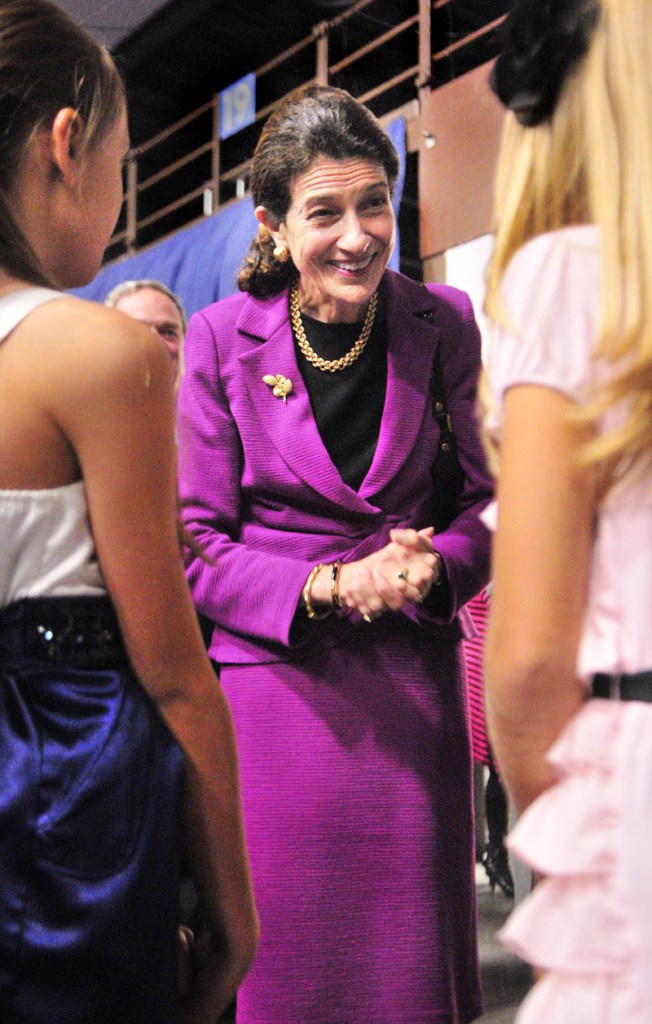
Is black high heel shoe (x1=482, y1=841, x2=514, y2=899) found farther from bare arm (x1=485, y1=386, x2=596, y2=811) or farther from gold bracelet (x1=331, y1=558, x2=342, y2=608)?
bare arm (x1=485, y1=386, x2=596, y2=811)

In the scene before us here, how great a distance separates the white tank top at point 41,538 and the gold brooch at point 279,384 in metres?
0.88

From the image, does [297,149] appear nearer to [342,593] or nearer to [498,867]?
[342,593]

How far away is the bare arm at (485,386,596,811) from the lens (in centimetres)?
91

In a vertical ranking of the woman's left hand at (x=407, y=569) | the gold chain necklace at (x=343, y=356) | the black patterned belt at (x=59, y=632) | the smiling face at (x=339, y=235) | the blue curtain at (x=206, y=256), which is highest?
the blue curtain at (x=206, y=256)

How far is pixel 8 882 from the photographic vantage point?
0.97m

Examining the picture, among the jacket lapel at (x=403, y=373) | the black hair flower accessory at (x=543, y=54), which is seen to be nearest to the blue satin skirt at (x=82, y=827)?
the black hair flower accessory at (x=543, y=54)

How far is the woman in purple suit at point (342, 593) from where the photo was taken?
1.74 m

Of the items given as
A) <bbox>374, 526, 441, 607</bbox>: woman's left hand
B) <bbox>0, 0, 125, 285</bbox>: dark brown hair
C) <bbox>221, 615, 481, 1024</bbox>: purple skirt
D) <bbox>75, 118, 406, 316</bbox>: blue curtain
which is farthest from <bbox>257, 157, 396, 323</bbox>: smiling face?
<bbox>75, 118, 406, 316</bbox>: blue curtain

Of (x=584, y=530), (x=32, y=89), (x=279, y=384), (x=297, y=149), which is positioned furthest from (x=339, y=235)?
(x=584, y=530)

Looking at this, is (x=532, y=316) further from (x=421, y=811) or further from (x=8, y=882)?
(x=421, y=811)

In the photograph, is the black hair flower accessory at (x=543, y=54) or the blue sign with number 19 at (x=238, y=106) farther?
the blue sign with number 19 at (x=238, y=106)

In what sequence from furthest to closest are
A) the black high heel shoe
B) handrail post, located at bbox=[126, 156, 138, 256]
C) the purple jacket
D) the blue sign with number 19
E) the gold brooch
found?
handrail post, located at bbox=[126, 156, 138, 256]
the blue sign with number 19
the black high heel shoe
the gold brooch
the purple jacket

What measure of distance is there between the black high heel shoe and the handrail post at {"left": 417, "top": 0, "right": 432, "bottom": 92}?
3330 mm

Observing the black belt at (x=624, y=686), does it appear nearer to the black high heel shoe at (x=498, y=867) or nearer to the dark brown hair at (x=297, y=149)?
the dark brown hair at (x=297, y=149)
